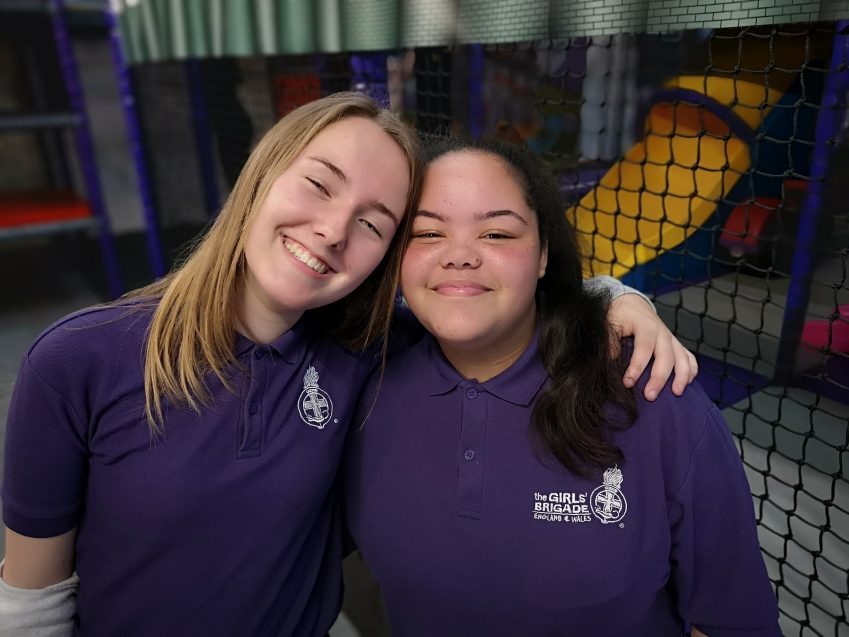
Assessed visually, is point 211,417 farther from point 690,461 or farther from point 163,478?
point 690,461

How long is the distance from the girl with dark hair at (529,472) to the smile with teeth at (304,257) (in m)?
0.11

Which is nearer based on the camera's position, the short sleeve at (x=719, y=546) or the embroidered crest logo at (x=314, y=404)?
the short sleeve at (x=719, y=546)

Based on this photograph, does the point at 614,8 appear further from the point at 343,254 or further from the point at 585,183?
the point at 585,183

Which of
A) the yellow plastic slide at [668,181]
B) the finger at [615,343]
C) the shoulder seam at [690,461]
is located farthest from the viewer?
the yellow plastic slide at [668,181]

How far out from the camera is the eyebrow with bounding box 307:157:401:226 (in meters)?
0.75

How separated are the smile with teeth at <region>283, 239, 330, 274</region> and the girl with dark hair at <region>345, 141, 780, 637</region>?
0.36 feet

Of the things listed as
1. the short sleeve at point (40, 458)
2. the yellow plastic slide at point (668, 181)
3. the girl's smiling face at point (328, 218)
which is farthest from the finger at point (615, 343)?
the short sleeve at point (40, 458)

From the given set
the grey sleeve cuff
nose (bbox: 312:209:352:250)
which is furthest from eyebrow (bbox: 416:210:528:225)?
the grey sleeve cuff

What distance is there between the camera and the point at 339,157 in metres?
0.75

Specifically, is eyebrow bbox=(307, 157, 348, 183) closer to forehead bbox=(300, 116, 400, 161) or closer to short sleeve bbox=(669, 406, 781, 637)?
forehead bbox=(300, 116, 400, 161)

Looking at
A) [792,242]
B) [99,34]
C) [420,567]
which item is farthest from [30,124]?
[792,242]

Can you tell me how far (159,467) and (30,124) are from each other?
229cm

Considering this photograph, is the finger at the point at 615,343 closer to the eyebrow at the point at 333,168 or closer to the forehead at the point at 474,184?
the forehead at the point at 474,184

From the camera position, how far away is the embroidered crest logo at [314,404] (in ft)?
2.60
